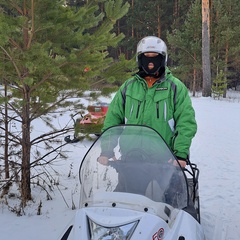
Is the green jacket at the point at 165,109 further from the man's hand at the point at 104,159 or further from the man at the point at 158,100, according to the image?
the man's hand at the point at 104,159

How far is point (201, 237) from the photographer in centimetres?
288

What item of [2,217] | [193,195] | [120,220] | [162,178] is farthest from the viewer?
[2,217]

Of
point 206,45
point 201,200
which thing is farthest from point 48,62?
point 206,45

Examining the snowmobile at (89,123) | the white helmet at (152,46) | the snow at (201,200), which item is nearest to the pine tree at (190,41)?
the snow at (201,200)

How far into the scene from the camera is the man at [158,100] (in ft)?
11.6

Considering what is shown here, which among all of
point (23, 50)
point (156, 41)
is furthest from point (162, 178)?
point (23, 50)

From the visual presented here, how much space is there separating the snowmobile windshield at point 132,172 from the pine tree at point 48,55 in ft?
5.06

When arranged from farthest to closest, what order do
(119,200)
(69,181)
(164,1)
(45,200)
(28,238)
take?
(164,1), (69,181), (45,200), (28,238), (119,200)

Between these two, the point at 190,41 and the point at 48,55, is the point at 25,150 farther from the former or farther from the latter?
the point at 190,41

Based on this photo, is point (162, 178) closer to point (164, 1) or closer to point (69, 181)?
point (69, 181)

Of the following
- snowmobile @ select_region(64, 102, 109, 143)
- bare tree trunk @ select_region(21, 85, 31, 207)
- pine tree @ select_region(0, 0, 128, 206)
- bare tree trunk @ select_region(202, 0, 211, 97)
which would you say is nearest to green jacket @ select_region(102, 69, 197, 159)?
pine tree @ select_region(0, 0, 128, 206)

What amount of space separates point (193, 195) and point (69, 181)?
338 centimetres

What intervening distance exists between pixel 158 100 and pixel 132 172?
3.29ft

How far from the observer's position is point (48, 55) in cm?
448
